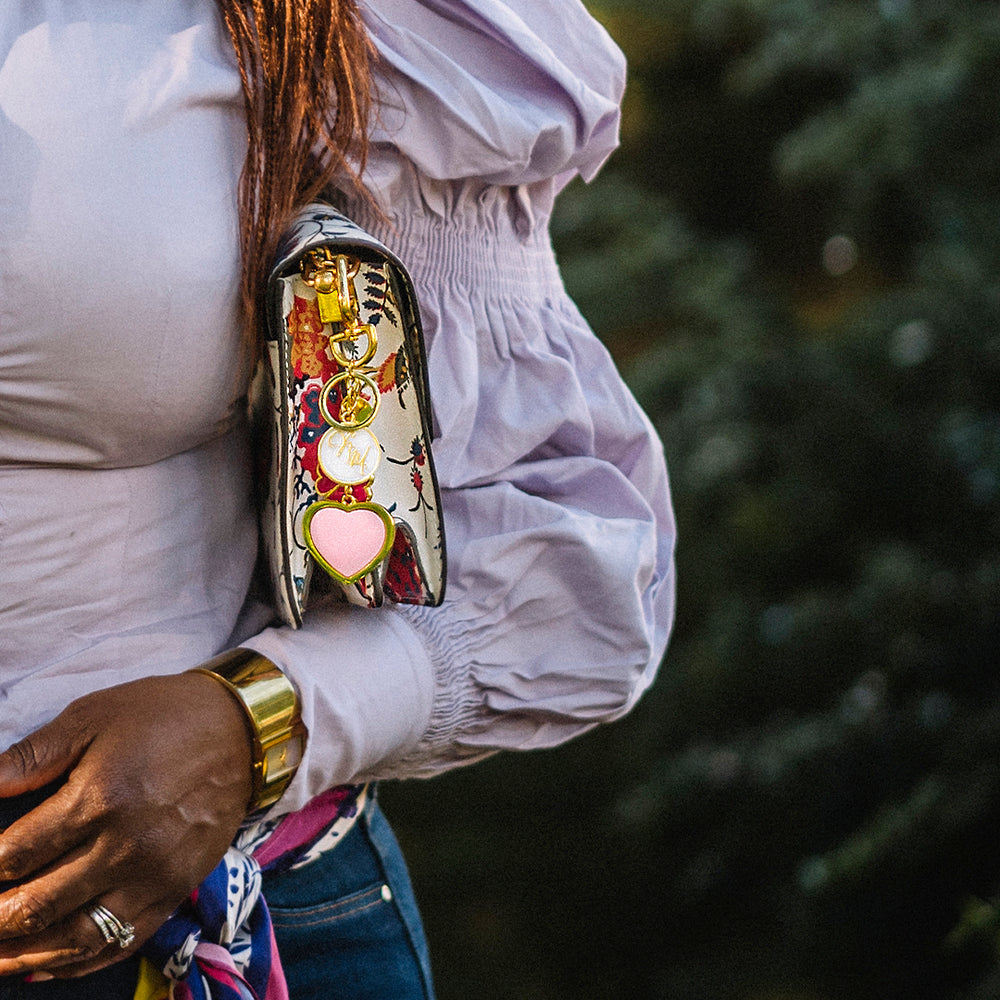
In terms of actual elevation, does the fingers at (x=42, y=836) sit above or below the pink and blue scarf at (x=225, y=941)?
above

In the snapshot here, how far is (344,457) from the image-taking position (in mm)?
837

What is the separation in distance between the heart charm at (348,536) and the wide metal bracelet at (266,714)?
0.08 m

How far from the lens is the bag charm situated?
83 cm

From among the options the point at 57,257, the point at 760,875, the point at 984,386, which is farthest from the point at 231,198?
the point at 760,875

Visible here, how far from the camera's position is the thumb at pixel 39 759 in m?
0.74

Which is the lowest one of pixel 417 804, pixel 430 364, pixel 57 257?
pixel 417 804

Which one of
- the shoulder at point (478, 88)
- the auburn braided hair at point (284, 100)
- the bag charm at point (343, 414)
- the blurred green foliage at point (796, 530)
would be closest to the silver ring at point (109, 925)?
the bag charm at point (343, 414)

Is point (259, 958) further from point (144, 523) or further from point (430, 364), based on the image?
point (430, 364)

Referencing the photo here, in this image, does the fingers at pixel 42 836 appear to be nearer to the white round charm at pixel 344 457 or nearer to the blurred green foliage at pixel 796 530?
the white round charm at pixel 344 457

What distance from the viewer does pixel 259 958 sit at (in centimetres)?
84

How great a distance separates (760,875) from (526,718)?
176 centimetres

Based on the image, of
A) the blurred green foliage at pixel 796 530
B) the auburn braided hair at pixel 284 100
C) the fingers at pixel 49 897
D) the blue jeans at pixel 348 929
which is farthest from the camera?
the blurred green foliage at pixel 796 530

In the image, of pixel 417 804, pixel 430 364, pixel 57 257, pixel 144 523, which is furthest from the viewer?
pixel 417 804

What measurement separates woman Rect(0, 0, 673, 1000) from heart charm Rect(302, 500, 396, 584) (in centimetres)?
7
